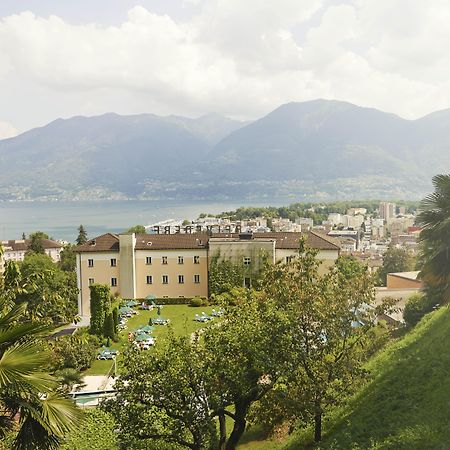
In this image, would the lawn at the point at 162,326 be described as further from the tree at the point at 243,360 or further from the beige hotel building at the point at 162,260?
the tree at the point at 243,360

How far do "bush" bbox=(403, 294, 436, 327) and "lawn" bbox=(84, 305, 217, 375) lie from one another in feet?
31.1

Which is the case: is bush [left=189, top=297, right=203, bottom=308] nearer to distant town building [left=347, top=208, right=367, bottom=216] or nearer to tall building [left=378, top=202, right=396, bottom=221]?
distant town building [left=347, top=208, right=367, bottom=216]

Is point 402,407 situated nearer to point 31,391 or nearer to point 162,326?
point 31,391

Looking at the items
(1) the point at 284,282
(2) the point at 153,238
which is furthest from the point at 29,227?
(1) the point at 284,282

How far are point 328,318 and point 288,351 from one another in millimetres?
1131

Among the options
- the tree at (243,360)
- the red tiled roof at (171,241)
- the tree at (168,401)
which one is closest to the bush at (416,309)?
the tree at (243,360)

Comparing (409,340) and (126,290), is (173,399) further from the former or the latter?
(126,290)

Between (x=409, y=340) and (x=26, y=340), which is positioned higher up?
(x=26, y=340)

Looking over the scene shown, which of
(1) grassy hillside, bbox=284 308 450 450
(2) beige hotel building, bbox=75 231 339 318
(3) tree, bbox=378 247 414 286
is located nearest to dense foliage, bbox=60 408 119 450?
(1) grassy hillside, bbox=284 308 450 450

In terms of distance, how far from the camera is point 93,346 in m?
23.6

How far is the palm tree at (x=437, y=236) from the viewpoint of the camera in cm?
1125

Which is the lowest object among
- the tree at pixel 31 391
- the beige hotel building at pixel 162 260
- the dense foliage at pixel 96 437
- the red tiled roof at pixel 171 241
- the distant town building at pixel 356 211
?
the distant town building at pixel 356 211

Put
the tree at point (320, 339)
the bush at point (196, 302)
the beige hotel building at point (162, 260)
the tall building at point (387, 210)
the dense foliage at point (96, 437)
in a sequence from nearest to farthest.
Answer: the tree at point (320, 339) → the dense foliage at point (96, 437) → the bush at point (196, 302) → the beige hotel building at point (162, 260) → the tall building at point (387, 210)

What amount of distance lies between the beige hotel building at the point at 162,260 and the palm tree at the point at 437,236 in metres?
23.5
